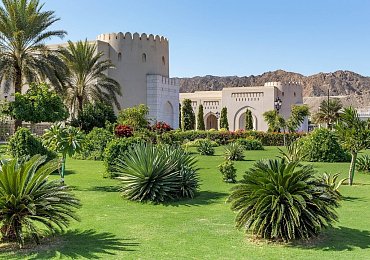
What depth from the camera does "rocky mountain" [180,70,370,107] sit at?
132125mm

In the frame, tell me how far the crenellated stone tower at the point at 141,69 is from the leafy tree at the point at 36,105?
1120 centimetres

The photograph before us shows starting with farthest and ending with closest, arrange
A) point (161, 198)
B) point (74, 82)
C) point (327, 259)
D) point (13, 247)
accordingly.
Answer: point (74, 82) < point (161, 198) < point (13, 247) < point (327, 259)

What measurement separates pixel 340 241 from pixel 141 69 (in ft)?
101

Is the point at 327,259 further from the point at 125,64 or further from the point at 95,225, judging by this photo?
the point at 125,64

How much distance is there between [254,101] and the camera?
48.4 meters

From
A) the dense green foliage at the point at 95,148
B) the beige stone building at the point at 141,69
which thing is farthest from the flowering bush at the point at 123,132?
the beige stone building at the point at 141,69

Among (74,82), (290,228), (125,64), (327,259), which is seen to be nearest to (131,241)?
(290,228)

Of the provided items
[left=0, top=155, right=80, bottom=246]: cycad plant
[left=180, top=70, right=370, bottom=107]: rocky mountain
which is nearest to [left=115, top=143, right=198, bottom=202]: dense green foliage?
[left=0, top=155, right=80, bottom=246]: cycad plant

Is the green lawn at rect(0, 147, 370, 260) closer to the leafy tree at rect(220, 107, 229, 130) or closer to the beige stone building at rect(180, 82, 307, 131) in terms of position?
the leafy tree at rect(220, 107, 229, 130)

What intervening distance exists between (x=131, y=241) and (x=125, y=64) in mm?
29823

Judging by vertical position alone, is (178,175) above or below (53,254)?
above

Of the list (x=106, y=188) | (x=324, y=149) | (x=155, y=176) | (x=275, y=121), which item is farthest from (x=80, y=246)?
(x=275, y=121)

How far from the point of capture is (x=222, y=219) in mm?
8109

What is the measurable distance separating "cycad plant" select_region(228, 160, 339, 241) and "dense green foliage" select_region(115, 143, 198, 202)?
9.66 ft
